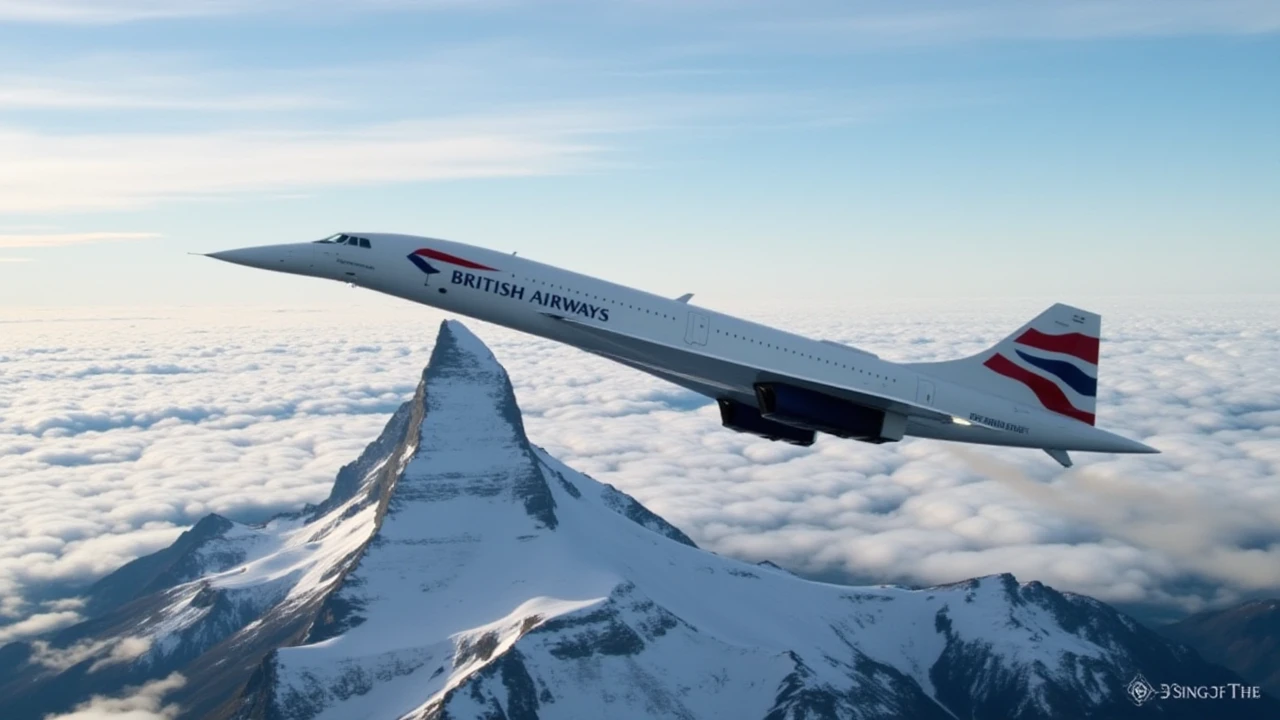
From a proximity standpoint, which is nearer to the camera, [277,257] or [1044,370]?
[277,257]

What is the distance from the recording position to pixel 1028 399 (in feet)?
237

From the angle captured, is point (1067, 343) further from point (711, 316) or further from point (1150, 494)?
point (1150, 494)

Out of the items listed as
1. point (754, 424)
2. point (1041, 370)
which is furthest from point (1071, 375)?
point (754, 424)

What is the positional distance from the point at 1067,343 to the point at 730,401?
71.0ft

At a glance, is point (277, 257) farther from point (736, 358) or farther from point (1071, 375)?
point (1071, 375)

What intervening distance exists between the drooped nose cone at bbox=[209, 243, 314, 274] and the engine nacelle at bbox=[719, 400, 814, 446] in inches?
1015

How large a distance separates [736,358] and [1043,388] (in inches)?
827

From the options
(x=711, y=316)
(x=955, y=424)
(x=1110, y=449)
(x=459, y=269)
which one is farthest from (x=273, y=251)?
(x=1110, y=449)

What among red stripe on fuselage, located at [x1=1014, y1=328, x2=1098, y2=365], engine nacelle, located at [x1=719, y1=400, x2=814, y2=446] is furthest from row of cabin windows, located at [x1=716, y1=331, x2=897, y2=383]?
red stripe on fuselage, located at [x1=1014, y1=328, x2=1098, y2=365]

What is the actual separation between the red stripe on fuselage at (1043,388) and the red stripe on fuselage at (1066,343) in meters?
1.84

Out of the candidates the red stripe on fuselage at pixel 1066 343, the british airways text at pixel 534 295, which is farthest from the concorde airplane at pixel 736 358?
the red stripe on fuselage at pixel 1066 343

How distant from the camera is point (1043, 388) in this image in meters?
72.4

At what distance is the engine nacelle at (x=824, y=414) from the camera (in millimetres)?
65062

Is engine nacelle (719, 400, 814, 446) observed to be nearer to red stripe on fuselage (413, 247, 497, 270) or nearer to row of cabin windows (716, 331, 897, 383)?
row of cabin windows (716, 331, 897, 383)
